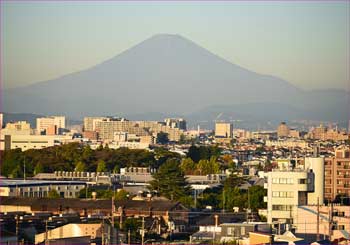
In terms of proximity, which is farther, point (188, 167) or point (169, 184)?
point (188, 167)

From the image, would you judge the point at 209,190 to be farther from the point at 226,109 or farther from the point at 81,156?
the point at 226,109

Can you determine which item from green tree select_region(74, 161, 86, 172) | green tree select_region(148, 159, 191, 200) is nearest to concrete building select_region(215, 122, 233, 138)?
green tree select_region(74, 161, 86, 172)

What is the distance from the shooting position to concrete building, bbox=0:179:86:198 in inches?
965

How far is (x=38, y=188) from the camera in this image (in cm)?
2598

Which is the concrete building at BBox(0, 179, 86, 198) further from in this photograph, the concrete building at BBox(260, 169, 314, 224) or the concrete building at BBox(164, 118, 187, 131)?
the concrete building at BBox(164, 118, 187, 131)

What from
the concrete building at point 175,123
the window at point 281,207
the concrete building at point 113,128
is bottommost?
the window at point 281,207

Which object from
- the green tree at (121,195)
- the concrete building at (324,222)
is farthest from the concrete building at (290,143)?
the concrete building at (324,222)

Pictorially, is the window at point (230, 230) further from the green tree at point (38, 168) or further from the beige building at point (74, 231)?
the green tree at point (38, 168)

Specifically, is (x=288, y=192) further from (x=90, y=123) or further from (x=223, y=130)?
(x=223, y=130)

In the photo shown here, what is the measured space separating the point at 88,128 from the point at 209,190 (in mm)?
62554

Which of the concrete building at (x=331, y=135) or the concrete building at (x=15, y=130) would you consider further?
the concrete building at (x=15, y=130)

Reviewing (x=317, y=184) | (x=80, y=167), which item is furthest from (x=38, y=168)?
(x=317, y=184)

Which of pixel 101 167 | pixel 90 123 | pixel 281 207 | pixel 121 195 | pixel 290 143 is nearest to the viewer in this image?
pixel 281 207

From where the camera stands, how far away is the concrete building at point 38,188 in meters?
24.5
